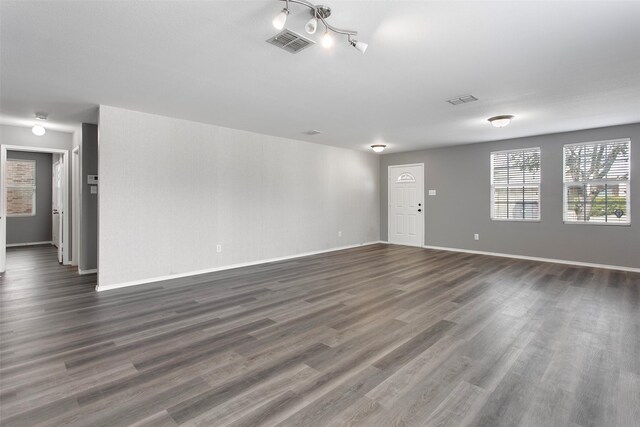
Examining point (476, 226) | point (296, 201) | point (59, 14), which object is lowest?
point (476, 226)

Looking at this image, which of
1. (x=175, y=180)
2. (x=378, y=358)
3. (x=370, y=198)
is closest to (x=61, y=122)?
(x=175, y=180)

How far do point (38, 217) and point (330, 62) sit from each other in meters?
9.42

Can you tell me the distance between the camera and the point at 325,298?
3.88m

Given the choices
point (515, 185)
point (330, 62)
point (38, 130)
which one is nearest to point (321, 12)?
point (330, 62)

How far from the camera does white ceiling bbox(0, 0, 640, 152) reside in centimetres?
219

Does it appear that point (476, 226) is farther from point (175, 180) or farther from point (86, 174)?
point (86, 174)

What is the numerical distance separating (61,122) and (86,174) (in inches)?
36.4

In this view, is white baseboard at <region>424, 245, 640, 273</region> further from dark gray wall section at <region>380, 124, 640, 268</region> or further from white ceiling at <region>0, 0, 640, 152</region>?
white ceiling at <region>0, 0, 640, 152</region>

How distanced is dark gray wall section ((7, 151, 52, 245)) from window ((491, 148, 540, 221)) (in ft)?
36.7

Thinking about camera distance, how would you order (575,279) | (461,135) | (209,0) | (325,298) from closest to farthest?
(209,0), (325,298), (575,279), (461,135)

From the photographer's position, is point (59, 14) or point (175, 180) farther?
point (175, 180)

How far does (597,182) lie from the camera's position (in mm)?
5617

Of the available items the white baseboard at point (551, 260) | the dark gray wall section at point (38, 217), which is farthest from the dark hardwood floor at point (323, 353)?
the dark gray wall section at point (38, 217)

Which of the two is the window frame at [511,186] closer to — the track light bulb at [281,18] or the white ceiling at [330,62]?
the white ceiling at [330,62]
